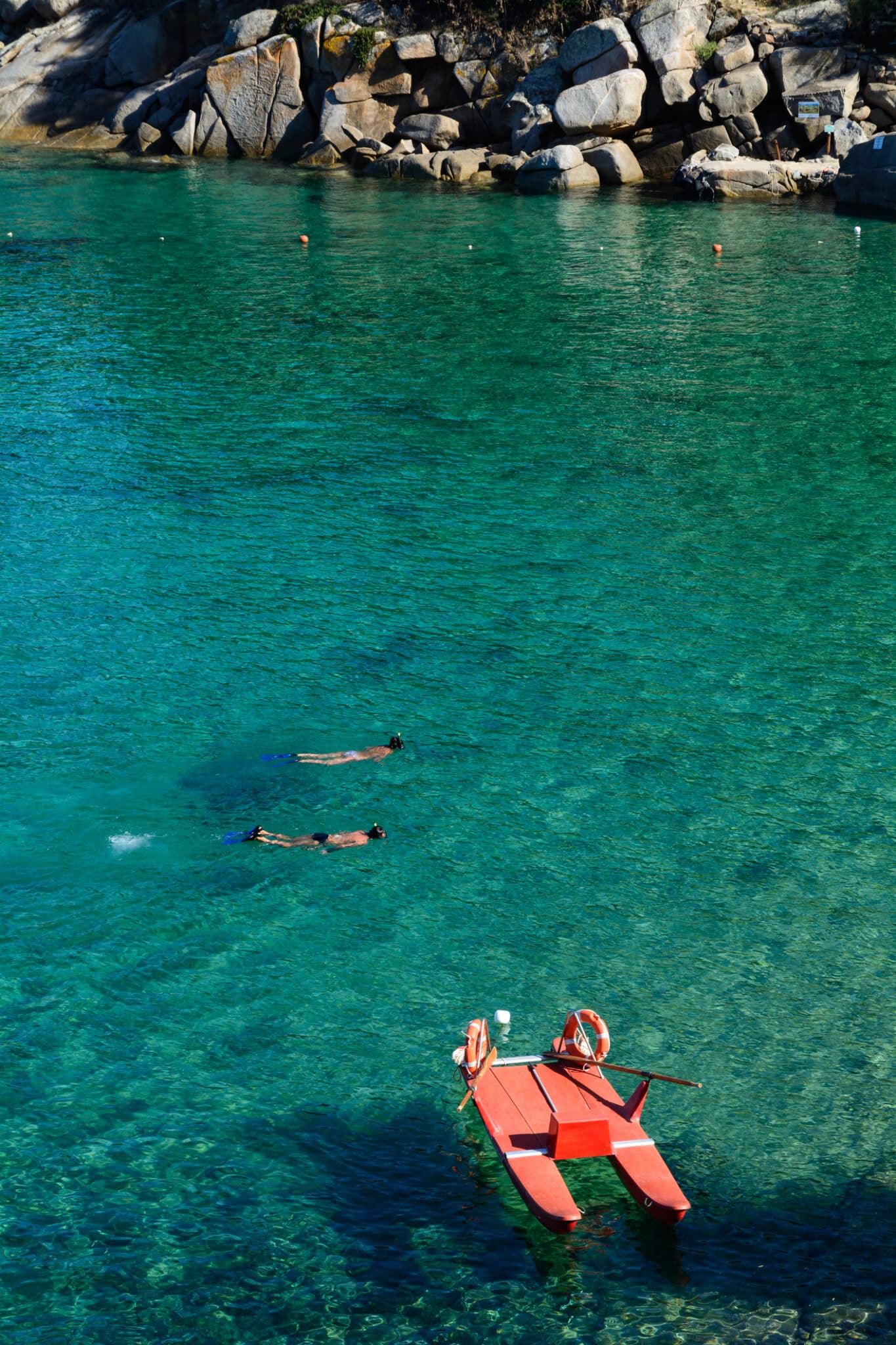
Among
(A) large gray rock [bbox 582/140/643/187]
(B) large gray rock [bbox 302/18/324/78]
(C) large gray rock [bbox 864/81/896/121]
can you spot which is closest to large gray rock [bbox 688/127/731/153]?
(A) large gray rock [bbox 582/140/643/187]

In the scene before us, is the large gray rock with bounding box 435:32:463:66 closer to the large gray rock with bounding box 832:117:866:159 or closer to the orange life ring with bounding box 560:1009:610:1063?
the large gray rock with bounding box 832:117:866:159

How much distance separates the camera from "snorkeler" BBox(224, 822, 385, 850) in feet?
49.1

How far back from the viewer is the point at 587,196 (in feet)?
171

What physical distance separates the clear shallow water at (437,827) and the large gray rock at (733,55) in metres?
24.2

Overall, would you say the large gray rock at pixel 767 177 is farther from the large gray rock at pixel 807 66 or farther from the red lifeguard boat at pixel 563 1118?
the red lifeguard boat at pixel 563 1118

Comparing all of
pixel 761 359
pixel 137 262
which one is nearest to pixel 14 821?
pixel 761 359

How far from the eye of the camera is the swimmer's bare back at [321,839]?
1497 centimetres

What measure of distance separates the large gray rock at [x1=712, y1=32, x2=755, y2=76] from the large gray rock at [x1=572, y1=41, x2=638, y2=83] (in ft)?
10.8

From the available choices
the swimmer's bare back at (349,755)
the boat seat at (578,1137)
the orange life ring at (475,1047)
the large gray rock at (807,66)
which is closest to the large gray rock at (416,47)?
the large gray rock at (807,66)

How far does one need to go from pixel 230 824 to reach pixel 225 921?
173 centimetres

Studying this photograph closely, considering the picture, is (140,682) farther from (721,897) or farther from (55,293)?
(55,293)

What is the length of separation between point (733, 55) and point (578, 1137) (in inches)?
1980

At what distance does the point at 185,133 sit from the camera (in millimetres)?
62781

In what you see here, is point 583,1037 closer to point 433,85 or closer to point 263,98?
point 433,85
